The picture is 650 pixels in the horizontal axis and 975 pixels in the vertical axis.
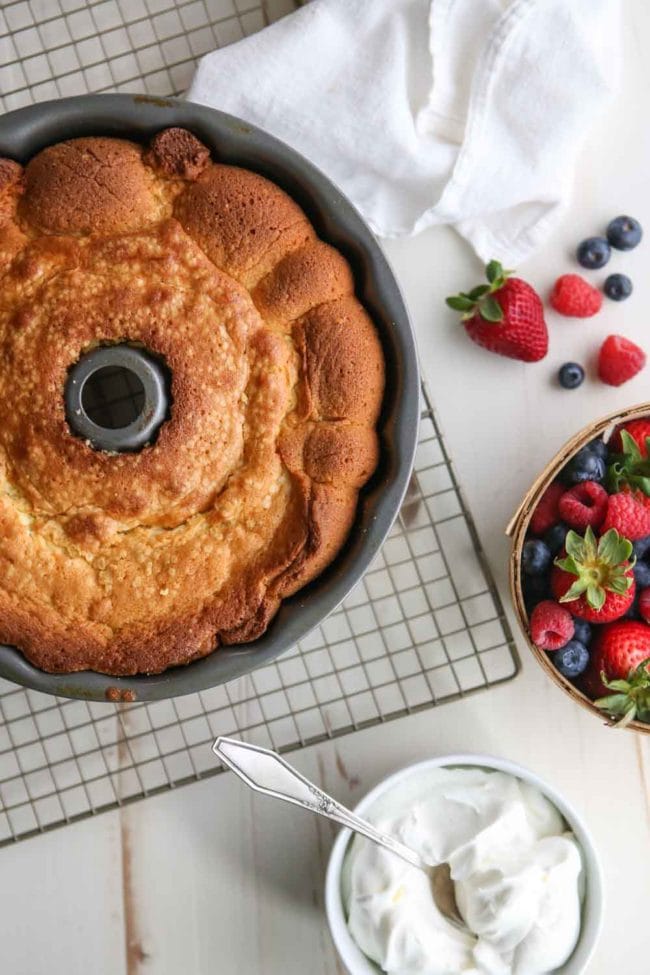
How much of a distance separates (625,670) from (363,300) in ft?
3.21

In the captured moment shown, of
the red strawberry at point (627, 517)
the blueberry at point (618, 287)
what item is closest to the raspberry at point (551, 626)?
the red strawberry at point (627, 517)

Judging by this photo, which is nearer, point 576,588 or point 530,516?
point 576,588

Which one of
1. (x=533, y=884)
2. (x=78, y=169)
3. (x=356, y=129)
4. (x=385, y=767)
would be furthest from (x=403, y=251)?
(x=533, y=884)

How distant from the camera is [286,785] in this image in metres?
2.33

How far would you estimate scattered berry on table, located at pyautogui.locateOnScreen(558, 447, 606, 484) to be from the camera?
2369 millimetres

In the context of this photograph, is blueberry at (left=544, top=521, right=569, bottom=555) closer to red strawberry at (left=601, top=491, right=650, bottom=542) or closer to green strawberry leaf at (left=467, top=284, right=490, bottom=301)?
red strawberry at (left=601, top=491, right=650, bottom=542)

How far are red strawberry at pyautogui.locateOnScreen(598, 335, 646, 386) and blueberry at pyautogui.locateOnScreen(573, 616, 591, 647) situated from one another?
60 cm

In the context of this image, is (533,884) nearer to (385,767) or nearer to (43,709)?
(385,767)

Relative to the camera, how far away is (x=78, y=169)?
1.97 metres

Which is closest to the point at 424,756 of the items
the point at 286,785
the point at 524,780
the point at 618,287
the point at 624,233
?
the point at 524,780

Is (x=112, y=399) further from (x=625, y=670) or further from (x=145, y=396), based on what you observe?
(x=625, y=670)

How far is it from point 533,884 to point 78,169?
1.72 m

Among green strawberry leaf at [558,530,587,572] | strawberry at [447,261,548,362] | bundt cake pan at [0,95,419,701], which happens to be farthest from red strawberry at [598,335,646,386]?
bundt cake pan at [0,95,419,701]

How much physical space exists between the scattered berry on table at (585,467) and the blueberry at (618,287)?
43 centimetres
